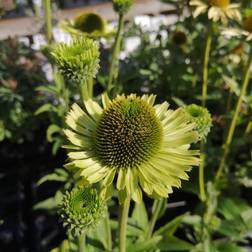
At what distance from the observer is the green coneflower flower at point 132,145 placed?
2.89ft

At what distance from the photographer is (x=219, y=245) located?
58.1 inches

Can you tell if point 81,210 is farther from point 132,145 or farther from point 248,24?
point 248,24

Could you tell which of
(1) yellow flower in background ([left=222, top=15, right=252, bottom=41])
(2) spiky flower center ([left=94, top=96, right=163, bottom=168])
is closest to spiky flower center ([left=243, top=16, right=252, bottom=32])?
(1) yellow flower in background ([left=222, top=15, right=252, bottom=41])

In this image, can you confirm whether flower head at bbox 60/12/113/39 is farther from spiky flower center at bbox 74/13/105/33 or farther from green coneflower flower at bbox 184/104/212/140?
green coneflower flower at bbox 184/104/212/140

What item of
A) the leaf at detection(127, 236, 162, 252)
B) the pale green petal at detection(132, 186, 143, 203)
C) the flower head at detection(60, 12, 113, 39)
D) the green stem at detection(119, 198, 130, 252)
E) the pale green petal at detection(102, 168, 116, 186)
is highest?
the flower head at detection(60, 12, 113, 39)

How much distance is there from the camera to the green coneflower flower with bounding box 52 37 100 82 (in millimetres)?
994

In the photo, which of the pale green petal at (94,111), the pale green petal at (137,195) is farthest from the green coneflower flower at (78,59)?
the pale green petal at (137,195)

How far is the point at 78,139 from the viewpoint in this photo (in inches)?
→ 37.5

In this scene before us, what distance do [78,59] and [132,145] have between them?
214mm

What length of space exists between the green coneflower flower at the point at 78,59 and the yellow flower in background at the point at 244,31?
461mm

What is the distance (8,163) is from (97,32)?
0.65 m

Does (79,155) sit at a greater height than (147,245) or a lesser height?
greater

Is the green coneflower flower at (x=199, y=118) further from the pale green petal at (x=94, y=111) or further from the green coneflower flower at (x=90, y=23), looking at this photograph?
the green coneflower flower at (x=90, y=23)

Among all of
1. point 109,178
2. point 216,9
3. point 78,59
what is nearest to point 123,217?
point 109,178
